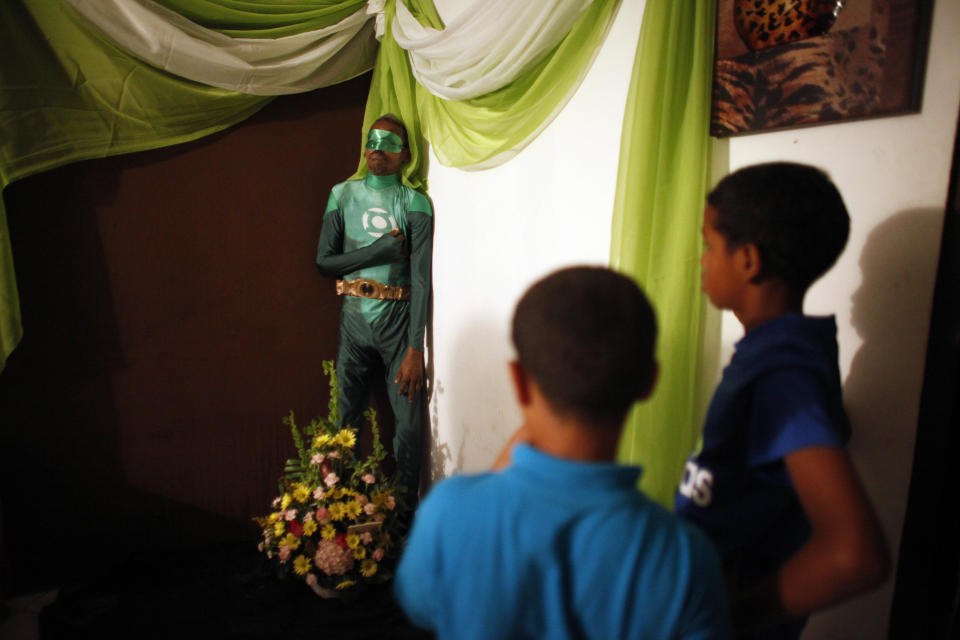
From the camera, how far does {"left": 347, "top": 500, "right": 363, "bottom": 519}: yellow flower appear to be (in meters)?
1.98

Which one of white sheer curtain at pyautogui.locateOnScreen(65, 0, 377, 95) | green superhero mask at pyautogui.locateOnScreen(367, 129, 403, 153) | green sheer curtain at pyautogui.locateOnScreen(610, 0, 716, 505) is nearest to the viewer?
green sheer curtain at pyautogui.locateOnScreen(610, 0, 716, 505)

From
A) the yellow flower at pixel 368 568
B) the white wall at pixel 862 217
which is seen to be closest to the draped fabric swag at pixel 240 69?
the white wall at pixel 862 217

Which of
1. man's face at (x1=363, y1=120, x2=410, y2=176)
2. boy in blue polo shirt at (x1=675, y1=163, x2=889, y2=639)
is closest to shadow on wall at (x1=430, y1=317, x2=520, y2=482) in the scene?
man's face at (x1=363, y1=120, x2=410, y2=176)

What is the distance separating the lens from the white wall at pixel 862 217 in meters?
1.07

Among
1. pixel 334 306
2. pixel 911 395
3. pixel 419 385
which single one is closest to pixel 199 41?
Result: pixel 334 306

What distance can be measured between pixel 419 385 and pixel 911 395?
158cm

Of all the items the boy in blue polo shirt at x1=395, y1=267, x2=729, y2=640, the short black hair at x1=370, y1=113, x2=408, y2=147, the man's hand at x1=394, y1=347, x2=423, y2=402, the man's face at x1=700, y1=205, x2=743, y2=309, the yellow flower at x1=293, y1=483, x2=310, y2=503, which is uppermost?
the short black hair at x1=370, y1=113, x2=408, y2=147

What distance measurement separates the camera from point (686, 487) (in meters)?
0.90

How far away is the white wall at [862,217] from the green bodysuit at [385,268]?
50cm

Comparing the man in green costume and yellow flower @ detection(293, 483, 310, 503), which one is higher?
the man in green costume

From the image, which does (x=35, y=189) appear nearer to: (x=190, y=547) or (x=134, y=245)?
(x=134, y=245)

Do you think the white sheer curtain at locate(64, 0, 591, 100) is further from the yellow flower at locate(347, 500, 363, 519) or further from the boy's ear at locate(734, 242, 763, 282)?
the yellow flower at locate(347, 500, 363, 519)

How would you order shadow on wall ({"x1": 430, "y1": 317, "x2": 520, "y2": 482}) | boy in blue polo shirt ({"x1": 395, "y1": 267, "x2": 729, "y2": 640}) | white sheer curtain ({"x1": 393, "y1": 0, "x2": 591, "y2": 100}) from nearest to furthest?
boy in blue polo shirt ({"x1": 395, "y1": 267, "x2": 729, "y2": 640}), white sheer curtain ({"x1": 393, "y1": 0, "x2": 591, "y2": 100}), shadow on wall ({"x1": 430, "y1": 317, "x2": 520, "y2": 482})

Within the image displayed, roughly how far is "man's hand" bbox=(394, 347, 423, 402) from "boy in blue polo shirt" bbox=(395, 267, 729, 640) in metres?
1.60
